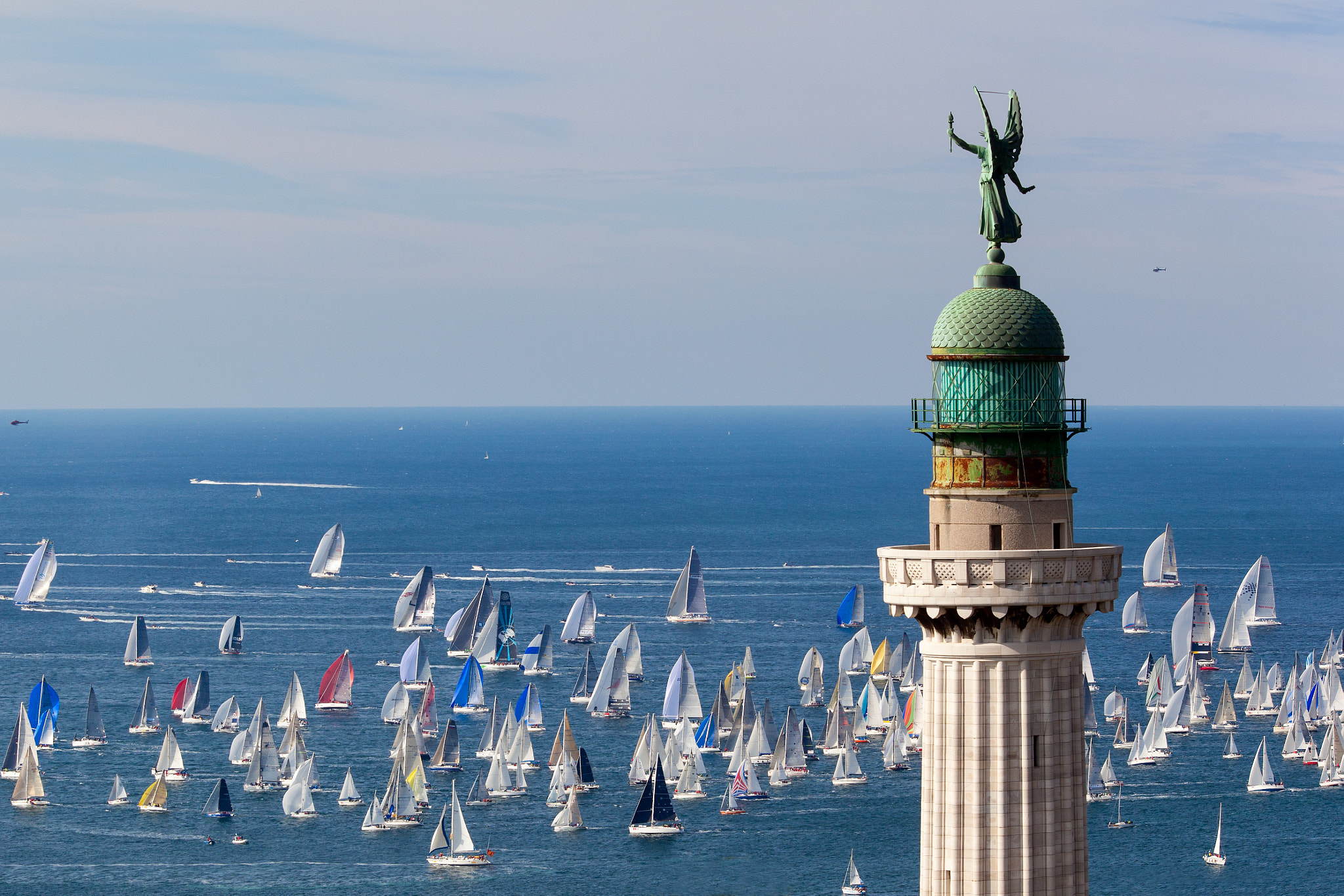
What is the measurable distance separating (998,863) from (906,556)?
4.63 meters

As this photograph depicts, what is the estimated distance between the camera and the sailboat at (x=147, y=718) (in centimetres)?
19075

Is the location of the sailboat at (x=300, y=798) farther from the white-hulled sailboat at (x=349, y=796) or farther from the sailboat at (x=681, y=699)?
the sailboat at (x=681, y=699)

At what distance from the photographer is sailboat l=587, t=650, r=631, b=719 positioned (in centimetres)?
19425

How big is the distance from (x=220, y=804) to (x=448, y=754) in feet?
69.4

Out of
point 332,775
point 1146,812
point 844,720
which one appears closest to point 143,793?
point 332,775

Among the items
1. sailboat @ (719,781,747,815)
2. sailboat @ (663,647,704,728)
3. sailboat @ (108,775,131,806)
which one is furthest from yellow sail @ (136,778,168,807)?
sailboat @ (663,647,704,728)

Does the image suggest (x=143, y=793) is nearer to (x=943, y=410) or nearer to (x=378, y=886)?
(x=378, y=886)

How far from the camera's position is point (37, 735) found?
7185 inches

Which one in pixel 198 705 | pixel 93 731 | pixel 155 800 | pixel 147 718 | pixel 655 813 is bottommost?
pixel 155 800

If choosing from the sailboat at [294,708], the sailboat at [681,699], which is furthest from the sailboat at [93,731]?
the sailboat at [681,699]

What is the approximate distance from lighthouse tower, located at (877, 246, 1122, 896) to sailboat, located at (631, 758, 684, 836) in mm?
122588

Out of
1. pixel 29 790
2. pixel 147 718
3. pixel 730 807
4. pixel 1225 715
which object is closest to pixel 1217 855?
pixel 730 807

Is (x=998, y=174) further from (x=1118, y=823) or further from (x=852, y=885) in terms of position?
(x=1118, y=823)

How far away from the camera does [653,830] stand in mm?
150500
